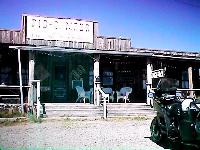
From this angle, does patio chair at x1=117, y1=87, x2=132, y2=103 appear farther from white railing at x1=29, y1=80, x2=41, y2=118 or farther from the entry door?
white railing at x1=29, y1=80, x2=41, y2=118

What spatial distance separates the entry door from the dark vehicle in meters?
7.92

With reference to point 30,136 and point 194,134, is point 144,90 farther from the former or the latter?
point 194,134

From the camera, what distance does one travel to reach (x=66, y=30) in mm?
12539

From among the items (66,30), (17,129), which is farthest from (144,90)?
(17,129)

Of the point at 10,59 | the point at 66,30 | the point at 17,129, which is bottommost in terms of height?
the point at 17,129

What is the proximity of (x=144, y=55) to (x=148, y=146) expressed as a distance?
23.9 feet

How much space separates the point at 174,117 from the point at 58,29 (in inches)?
332

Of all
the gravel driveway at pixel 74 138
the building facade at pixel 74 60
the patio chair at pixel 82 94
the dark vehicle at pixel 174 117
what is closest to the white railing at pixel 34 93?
the building facade at pixel 74 60

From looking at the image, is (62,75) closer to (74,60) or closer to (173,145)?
(74,60)

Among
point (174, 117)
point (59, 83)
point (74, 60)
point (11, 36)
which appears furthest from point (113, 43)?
point (174, 117)

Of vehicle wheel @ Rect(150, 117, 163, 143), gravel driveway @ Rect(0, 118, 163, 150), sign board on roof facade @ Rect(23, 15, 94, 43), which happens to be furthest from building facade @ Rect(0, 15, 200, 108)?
vehicle wheel @ Rect(150, 117, 163, 143)

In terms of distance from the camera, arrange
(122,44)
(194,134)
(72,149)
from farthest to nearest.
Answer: (122,44) < (72,149) < (194,134)

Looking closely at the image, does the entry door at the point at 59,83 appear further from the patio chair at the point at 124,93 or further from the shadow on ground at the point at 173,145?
the shadow on ground at the point at 173,145

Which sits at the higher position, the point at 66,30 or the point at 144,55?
the point at 66,30
